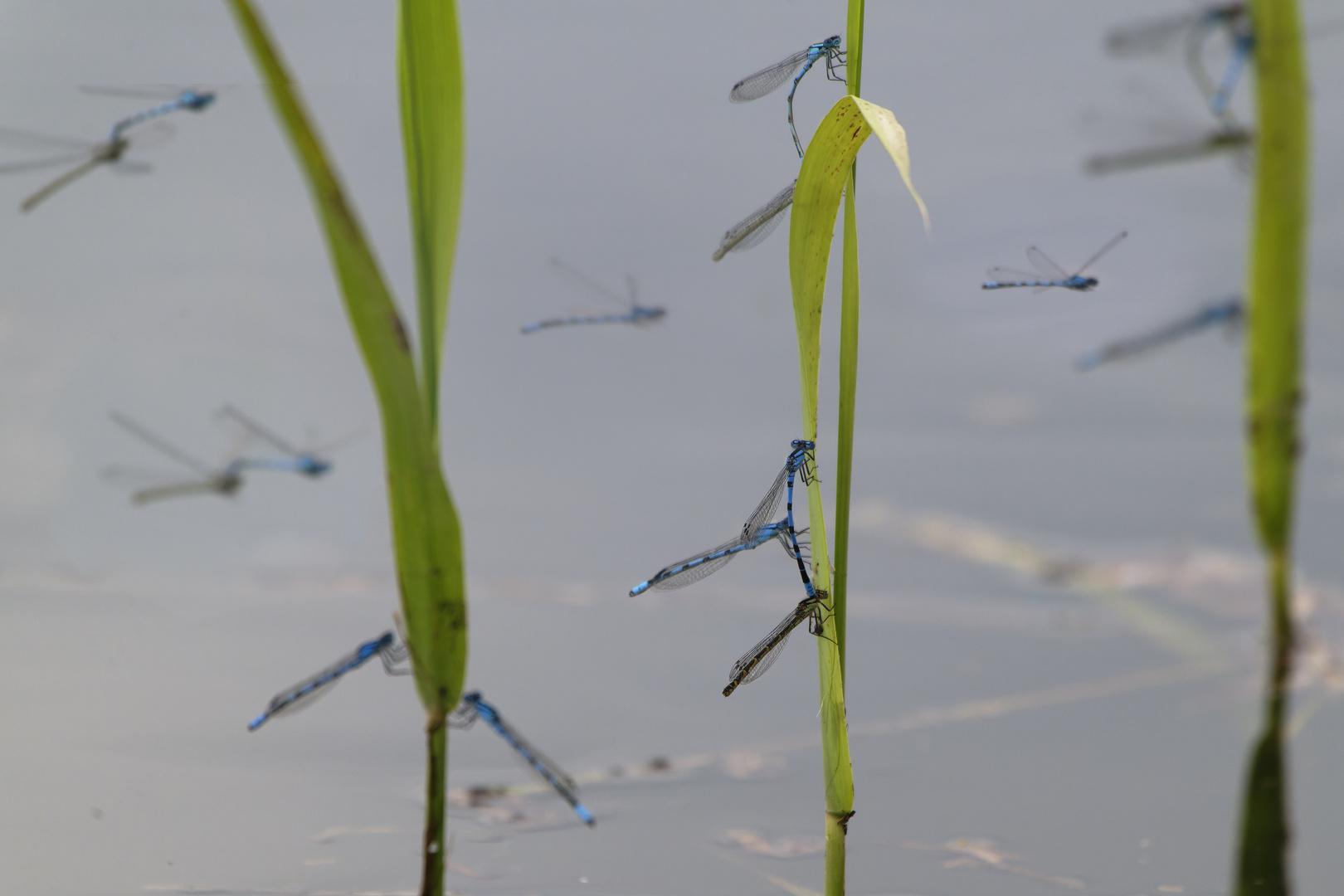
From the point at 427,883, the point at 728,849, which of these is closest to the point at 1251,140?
the point at 427,883

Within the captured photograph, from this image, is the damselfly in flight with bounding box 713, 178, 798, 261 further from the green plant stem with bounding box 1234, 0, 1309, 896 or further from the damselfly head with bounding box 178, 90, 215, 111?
the damselfly head with bounding box 178, 90, 215, 111

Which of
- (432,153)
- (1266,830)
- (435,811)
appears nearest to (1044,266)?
(1266,830)

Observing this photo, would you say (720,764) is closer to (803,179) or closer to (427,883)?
(427,883)

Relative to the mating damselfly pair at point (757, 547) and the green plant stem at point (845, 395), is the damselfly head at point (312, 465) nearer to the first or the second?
the mating damselfly pair at point (757, 547)

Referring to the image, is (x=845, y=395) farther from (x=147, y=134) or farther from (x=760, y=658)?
(x=147, y=134)

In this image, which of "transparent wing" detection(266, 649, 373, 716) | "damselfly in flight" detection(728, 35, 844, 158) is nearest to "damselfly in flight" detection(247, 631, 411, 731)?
"transparent wing" detection(266, 649, 373, 716)
